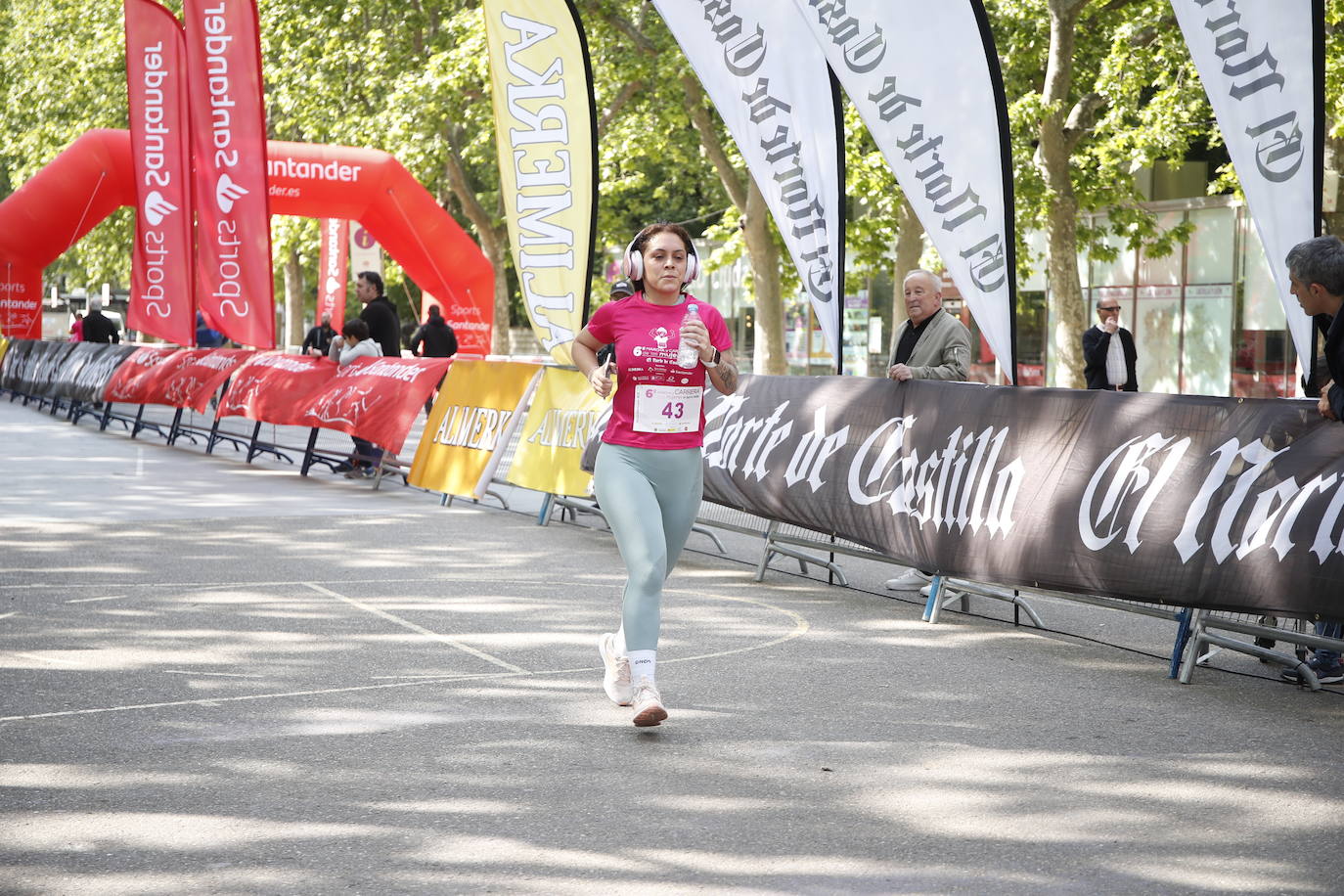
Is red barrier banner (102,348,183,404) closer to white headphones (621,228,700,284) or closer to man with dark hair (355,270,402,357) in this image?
man with dark hair (355,270,402,357)

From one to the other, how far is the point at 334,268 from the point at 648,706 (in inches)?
1124

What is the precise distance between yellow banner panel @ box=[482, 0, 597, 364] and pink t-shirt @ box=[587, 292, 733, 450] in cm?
727

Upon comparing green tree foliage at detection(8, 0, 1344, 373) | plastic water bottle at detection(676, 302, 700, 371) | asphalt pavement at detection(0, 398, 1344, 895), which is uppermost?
green tree foliage at detection(8, 0, 1344, 373)

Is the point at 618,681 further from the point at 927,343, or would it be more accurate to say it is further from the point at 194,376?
the point at 194,376

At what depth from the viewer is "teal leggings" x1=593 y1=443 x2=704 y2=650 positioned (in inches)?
234

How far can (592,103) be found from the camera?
44.5 feet

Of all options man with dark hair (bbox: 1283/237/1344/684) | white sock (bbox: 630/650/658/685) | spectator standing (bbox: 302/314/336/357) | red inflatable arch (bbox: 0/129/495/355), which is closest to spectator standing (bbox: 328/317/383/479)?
spectator standing (bbox: 302/314/336/357)

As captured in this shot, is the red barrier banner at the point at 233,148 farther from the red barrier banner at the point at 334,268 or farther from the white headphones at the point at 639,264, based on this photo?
the red barrier banner at the point at 334,268

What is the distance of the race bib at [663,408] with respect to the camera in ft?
19.7

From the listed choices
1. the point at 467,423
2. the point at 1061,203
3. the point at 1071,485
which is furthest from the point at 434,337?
the point at 1071,485

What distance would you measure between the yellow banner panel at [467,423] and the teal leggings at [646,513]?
703cm

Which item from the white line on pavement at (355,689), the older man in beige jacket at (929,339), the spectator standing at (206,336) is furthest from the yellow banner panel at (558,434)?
the spectator standing at (206,336)

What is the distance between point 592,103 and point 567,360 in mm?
2227

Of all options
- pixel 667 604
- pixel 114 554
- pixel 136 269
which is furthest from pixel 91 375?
pixel 667 604
